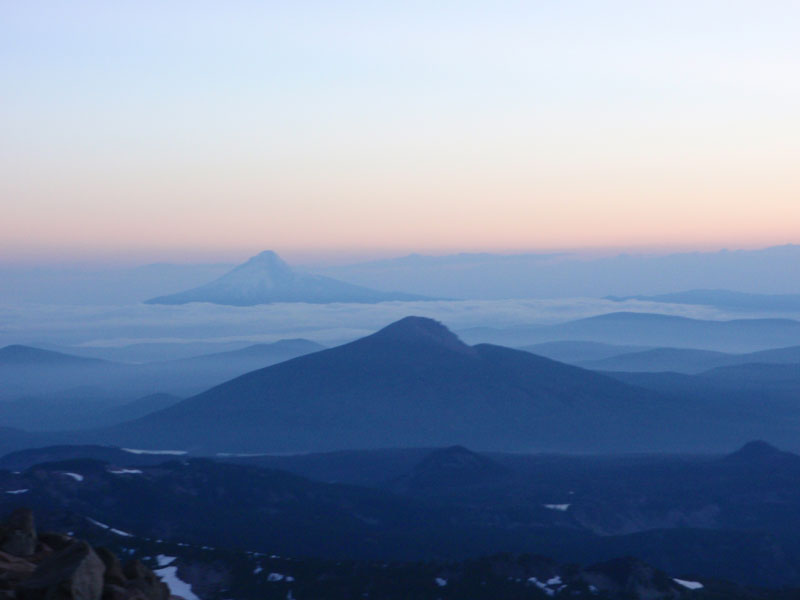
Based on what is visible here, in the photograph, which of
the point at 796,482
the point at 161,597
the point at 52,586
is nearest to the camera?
the point at 52,586

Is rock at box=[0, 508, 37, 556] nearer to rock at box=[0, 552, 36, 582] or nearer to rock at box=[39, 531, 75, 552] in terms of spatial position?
rock at box=[39, 531, 75, 552]

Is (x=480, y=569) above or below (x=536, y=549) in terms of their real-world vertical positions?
above

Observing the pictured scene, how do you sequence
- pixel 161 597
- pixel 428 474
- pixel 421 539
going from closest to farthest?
pixel 161 597 < pixel 421 539 < pixel 428 474

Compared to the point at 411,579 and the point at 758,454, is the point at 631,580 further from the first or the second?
the point at 758,454

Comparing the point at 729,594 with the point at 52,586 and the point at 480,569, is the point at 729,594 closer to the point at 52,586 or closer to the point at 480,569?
the point at 480,569

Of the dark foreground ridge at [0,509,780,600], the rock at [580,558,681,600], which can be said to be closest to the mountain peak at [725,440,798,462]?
the dark foreground ridge at [0,509,780,600]

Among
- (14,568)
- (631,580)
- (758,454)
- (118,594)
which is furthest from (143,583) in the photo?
Answer: (758,454)

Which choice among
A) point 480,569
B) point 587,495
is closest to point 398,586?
point 480,569

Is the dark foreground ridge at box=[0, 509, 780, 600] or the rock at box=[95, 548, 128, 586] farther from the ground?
the rock at box=[95, 548, 128, 586]
